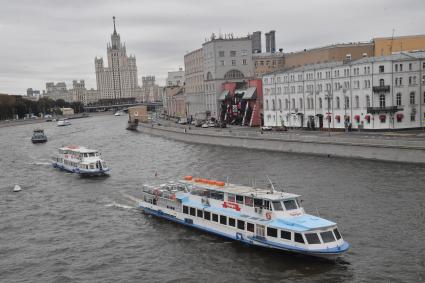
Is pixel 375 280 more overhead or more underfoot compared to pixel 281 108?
more underfoot

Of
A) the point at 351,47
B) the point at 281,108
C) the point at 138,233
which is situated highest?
the point at 351,47

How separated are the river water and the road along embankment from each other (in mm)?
1721

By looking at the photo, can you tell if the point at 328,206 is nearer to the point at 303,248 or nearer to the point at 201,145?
the point at 303,248

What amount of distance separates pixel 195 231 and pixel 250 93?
2870 inches

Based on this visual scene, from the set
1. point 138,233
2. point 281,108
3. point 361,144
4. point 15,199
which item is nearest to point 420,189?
point 361,144

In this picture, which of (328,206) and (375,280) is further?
(328,206)

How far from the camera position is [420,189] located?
1750 inches

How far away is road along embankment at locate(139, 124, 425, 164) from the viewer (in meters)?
57.6

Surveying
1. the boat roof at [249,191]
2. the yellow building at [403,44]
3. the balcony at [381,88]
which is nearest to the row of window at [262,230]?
the boat roof at [249,191]

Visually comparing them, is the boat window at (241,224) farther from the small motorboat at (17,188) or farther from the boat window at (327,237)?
the small motorboat at (17,188)

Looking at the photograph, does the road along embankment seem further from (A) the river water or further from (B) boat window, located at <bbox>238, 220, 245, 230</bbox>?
(B) boat window, located at <bbox>238, 220, 245, 230</bbox>

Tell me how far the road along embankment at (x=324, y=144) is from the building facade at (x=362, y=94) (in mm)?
10742

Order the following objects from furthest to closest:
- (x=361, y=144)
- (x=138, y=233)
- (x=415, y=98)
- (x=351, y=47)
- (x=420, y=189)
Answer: (x=351, y=47) → (x=415, y=98) → (x=361, y=144) → (x=420, y=189) → (x=138, y=233)

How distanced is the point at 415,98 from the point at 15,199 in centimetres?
5475
